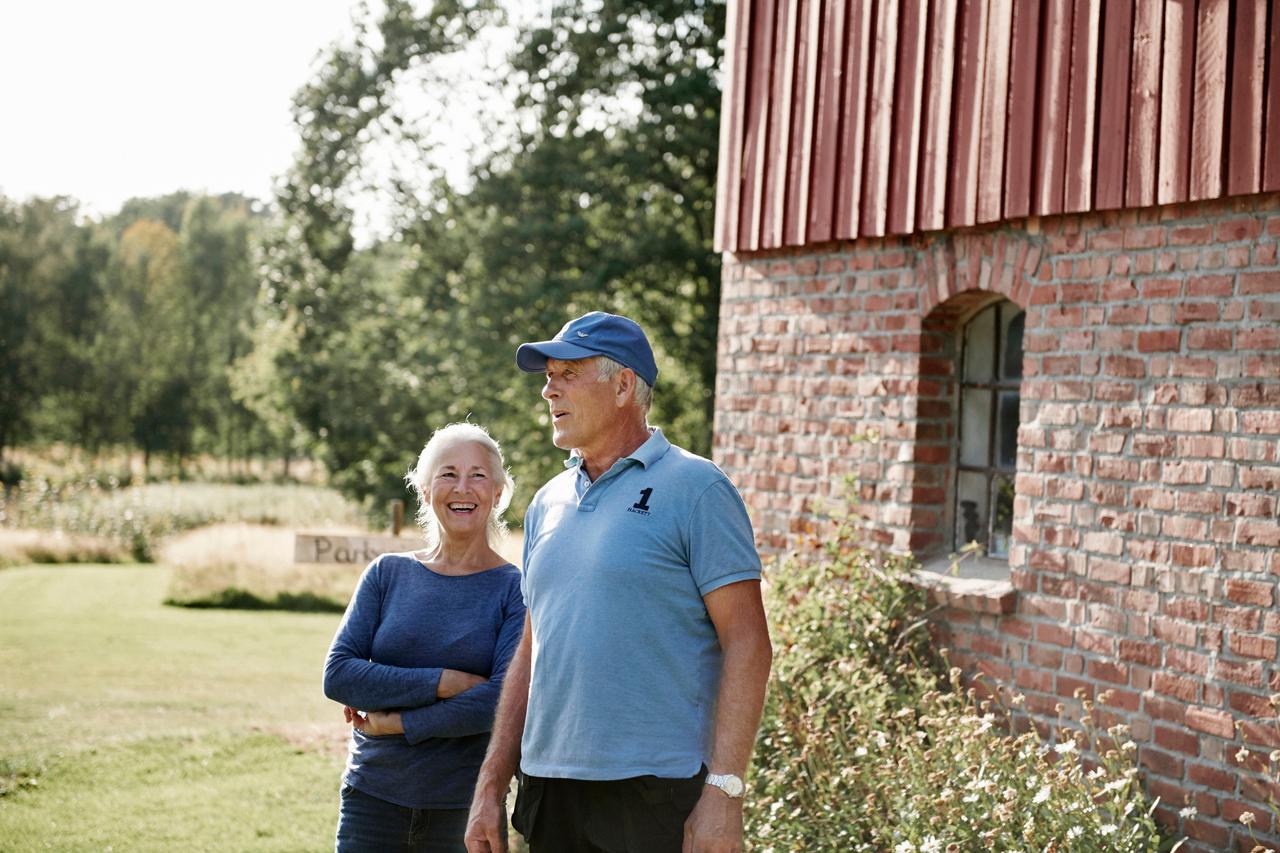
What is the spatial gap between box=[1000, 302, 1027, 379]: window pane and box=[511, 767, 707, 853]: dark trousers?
13.6 feet

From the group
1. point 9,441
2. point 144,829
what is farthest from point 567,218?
point 9,441

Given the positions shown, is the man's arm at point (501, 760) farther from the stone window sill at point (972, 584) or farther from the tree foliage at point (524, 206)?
the tree foliage at point (524, 206)

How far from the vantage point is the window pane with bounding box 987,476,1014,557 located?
643cm

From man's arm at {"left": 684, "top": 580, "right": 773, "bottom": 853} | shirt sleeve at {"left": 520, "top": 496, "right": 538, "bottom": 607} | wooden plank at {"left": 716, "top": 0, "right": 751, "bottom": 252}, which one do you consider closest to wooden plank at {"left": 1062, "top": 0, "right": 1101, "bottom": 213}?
wooden plank at {"left": 716, "top": 0, "right": 751, "bottom": 252}

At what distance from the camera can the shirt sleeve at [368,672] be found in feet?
11.6

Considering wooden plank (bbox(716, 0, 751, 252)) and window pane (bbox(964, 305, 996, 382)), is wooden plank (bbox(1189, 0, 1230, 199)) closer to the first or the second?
window pane (bbox(964, 305, 996, 382))

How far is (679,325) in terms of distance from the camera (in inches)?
842

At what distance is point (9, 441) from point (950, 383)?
45964 mm

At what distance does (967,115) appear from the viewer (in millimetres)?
6172

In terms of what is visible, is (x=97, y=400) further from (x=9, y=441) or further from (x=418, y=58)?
(x=418, y=58)

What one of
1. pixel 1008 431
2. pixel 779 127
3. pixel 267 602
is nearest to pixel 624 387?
pixel 1008 431

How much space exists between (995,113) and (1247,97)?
1.36 meters

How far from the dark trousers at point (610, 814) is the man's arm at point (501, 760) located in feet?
0.53

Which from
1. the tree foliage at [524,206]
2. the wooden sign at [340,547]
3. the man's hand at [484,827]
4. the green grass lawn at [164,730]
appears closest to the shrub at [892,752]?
the man's hand at [484,827]
